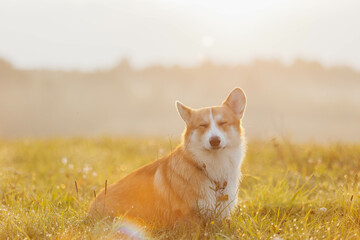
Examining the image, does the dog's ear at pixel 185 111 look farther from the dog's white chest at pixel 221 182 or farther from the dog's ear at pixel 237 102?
the dog's white chest at pixel 221 182

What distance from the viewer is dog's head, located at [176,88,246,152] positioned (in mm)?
4250

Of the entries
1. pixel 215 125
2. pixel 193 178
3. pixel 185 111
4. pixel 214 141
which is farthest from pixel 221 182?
pixel 185 111

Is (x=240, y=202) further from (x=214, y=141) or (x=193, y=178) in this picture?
(x=214, y=141)

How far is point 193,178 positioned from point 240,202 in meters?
1.20

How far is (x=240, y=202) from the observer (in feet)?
17.0

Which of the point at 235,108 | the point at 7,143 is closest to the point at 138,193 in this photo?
the point at 235,108

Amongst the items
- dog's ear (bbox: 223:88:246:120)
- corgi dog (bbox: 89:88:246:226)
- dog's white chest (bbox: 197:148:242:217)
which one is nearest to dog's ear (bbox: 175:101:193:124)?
corgi dog (bbox: 89:88:246:226)

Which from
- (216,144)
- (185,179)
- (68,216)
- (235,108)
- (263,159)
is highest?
(235,108)

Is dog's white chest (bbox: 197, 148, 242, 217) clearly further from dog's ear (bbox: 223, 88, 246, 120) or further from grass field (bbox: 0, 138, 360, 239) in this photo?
dog's ear (bbox: 223, 88, 246, 120)

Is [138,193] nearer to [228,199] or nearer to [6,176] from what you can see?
[228,199]

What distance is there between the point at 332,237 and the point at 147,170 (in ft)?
7.61

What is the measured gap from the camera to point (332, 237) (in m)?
3.86

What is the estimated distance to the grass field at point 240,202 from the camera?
3939 mm

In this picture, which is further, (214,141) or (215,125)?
(215,125)
